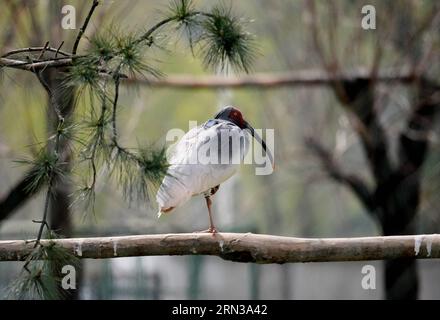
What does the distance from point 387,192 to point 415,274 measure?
2.00 ft

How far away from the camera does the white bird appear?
12.9 feet

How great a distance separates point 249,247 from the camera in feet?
12.2

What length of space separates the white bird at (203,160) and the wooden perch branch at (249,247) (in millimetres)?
137

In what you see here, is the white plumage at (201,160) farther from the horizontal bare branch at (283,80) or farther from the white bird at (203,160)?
the horizontal bare branch at (283,80)

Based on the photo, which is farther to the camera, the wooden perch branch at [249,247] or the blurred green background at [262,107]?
the blurred green background at [262,107]

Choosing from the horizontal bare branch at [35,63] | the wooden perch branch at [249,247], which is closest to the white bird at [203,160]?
the wooden perch branch at [249,247]

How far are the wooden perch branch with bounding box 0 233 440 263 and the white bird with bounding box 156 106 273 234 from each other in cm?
14

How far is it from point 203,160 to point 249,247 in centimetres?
50

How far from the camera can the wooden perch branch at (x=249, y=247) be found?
3688mm

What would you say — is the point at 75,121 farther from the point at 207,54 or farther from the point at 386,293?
the point at 386,293

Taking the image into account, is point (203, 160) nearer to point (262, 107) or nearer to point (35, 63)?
point (35, 63)

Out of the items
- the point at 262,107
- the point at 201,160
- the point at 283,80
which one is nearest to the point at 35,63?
the point at 201,160

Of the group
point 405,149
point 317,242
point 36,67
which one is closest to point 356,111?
point 405,149

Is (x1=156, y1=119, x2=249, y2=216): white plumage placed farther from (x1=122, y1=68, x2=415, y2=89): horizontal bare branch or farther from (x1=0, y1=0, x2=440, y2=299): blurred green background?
(x1=122, y1=68, x2=415, y2=89): horizontal bare branch
